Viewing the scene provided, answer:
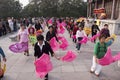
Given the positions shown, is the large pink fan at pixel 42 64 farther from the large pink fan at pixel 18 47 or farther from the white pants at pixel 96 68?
the large pink fan at pixel 18 47

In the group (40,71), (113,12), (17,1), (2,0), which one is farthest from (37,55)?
(17,1)

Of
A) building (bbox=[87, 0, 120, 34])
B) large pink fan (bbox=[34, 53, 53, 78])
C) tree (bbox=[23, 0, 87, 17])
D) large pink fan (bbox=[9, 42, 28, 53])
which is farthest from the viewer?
tree (bbox=[23, 0, 87, 17])

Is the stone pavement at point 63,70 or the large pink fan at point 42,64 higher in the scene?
the large pink fan at point 42,64

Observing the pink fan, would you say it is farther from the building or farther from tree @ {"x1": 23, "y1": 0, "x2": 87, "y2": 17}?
tree @ {"x1": 23, "y1": 0, "x2": 87, "y2": 17}

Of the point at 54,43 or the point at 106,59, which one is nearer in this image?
the point at 106,59

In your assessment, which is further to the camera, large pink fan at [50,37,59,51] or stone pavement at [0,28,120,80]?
large pink fan at [50,37,59,51]

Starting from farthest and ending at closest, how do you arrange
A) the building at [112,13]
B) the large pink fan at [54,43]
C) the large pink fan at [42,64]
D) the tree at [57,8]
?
the tree at [57,8], the building at [112,13], the large pink fan at [54,43], the large pink fan at [42,64]

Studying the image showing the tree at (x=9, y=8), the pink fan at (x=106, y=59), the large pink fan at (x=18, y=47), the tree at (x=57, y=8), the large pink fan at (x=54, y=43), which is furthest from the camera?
the tree at (x=57, y=8)

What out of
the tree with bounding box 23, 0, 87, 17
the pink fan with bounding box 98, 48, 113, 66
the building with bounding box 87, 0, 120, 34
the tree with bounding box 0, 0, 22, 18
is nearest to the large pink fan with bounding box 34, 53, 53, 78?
the pink fan with bounding box 98, 48, 113, 66

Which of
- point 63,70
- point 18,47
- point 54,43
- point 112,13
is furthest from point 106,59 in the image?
point 112,13

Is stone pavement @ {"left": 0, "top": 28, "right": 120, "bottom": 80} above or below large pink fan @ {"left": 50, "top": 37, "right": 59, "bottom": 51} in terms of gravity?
below

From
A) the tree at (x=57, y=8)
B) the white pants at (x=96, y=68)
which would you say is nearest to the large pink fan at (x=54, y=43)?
the white pants at (x=96, y=68)

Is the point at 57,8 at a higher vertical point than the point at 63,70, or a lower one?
lower

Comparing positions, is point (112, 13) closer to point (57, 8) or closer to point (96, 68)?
point (96, 68)
